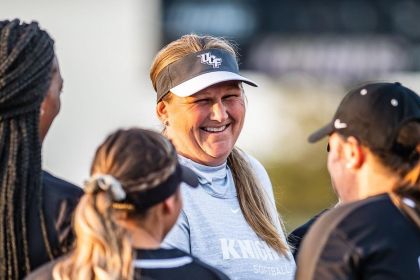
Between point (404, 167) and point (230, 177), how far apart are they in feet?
3.70

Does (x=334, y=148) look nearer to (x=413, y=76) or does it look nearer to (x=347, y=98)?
(x=347, y=98)

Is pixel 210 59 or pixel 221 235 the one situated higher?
pixel 210 59

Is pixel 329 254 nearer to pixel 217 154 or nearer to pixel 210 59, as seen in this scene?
pixel 217 154

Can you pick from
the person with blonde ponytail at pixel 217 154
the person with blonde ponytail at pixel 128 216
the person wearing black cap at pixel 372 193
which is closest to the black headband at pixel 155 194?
the person with blonde ponytail at pixel 128 216

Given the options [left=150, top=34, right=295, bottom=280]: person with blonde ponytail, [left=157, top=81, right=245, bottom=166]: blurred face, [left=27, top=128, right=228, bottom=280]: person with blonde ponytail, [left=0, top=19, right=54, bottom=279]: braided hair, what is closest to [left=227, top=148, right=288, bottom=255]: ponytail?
[left=150, top=34, right=295, bottom=280]: person with blonde ponytail

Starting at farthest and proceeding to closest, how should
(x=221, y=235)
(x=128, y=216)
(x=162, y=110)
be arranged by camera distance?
(x=162, y=110) → (x=221, y=235) → (x=128, y=216)

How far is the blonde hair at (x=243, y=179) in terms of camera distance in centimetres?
427

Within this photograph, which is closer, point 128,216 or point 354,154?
point 128,216

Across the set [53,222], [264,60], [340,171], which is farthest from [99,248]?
[264,60]

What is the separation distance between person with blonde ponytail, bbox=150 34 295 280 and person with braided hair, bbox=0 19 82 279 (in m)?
0.77

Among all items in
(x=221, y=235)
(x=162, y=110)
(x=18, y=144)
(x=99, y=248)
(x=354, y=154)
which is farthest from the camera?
(x=162, y=110)

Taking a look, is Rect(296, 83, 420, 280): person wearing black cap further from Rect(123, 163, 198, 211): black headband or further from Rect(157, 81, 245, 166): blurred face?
Rect(157, 81, 245, 166): blurred face

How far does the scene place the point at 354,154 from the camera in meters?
3.46

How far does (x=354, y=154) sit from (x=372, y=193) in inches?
5.1
